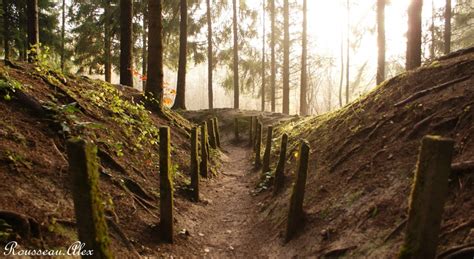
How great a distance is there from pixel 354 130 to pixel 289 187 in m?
1.77

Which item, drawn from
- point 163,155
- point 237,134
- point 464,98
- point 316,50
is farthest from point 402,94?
point 316,50

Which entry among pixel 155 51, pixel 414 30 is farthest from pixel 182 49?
A: pixel 414 30

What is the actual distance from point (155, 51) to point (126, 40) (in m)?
A: 2.06

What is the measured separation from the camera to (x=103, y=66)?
81.5ft

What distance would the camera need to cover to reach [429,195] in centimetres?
290

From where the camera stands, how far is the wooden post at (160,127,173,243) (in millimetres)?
5301

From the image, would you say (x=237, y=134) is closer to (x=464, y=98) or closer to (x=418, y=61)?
(x=418, y=61)

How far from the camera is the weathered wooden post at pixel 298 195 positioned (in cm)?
539

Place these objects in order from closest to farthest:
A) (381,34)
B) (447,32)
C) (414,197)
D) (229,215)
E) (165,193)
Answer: (414,197) → (165,193) → (229,215) → (381,34) → (447,32)

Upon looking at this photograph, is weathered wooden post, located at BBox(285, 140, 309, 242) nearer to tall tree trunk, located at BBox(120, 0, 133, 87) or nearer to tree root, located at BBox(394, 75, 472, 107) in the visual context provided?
tree root, located at BBox(394, 75, 472, 107)

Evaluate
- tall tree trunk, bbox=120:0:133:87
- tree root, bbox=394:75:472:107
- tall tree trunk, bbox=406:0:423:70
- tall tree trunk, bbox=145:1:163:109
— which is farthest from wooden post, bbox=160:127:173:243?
tall tree trunk, bbox=120:0:133:87

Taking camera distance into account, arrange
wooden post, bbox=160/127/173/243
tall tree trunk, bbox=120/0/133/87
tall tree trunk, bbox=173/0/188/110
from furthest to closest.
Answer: tall tree trunk, bbox=173/0/188/110 < tall tree trunk, bbox=120/0/133/87 < wooden post, bbox=160/127/173/243

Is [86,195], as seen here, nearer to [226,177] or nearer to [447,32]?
[226,177]

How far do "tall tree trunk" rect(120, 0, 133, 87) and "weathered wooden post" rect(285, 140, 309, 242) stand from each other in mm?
8864
